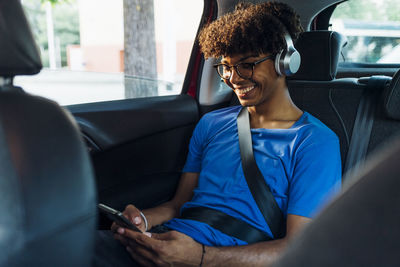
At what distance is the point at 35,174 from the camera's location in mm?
725

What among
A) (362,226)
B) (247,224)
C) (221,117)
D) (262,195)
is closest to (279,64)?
(221,117)

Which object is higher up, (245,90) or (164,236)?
(245,90)

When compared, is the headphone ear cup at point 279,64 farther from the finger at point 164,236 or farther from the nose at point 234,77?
the finger at point 164,236

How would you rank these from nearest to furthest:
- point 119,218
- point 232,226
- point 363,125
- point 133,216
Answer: point 119,218
point 232,226
point 133,216
point 363,125

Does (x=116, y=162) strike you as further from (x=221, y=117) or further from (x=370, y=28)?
(x=370, y=28)

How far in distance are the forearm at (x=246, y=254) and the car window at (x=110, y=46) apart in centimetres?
81

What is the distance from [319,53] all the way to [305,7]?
43cm

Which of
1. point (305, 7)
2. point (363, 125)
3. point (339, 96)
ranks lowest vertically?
point (363, 125)

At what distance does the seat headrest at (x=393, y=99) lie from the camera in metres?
1.64

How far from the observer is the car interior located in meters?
0.38

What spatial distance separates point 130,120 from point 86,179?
4.01 feet

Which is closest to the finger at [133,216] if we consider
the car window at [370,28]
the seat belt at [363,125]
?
the seat belt at [363,125]

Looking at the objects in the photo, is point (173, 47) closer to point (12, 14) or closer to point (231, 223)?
point (231, 223)

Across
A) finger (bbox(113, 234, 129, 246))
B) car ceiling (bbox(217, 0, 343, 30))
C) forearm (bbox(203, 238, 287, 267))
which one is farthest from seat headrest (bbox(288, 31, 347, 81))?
finger (bbox(113, 234, 129, 246))
